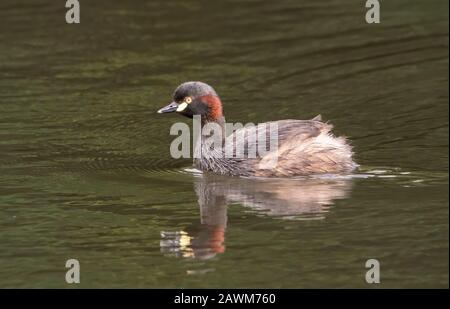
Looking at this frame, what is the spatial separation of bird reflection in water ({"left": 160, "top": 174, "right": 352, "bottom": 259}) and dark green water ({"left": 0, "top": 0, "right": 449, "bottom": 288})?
25mm

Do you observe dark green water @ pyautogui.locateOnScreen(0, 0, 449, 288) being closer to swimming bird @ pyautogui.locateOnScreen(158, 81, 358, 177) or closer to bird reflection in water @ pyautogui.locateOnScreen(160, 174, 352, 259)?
bird reflection in water @ pyautogui.locateOnScreen(160, 174, 352, 259)

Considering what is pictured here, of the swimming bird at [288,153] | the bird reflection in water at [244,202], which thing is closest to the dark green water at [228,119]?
the bird reflection in water at [244,202]

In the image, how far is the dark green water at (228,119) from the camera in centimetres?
823

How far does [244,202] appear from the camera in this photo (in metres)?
9.68

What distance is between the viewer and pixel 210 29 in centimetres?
1583

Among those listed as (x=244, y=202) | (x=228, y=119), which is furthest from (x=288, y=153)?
(x=228, y=119)

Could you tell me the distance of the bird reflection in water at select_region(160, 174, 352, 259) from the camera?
8.63m

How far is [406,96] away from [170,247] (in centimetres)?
521

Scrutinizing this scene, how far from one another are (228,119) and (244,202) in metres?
2.72

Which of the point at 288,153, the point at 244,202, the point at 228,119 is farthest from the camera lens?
the point at 228,119

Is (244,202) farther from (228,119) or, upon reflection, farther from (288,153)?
(228,119)

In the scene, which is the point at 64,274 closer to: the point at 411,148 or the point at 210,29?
the point at 411,148

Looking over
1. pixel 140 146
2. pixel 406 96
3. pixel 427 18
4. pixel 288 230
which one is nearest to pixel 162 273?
pixel 288 230

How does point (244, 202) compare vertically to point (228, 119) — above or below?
below
